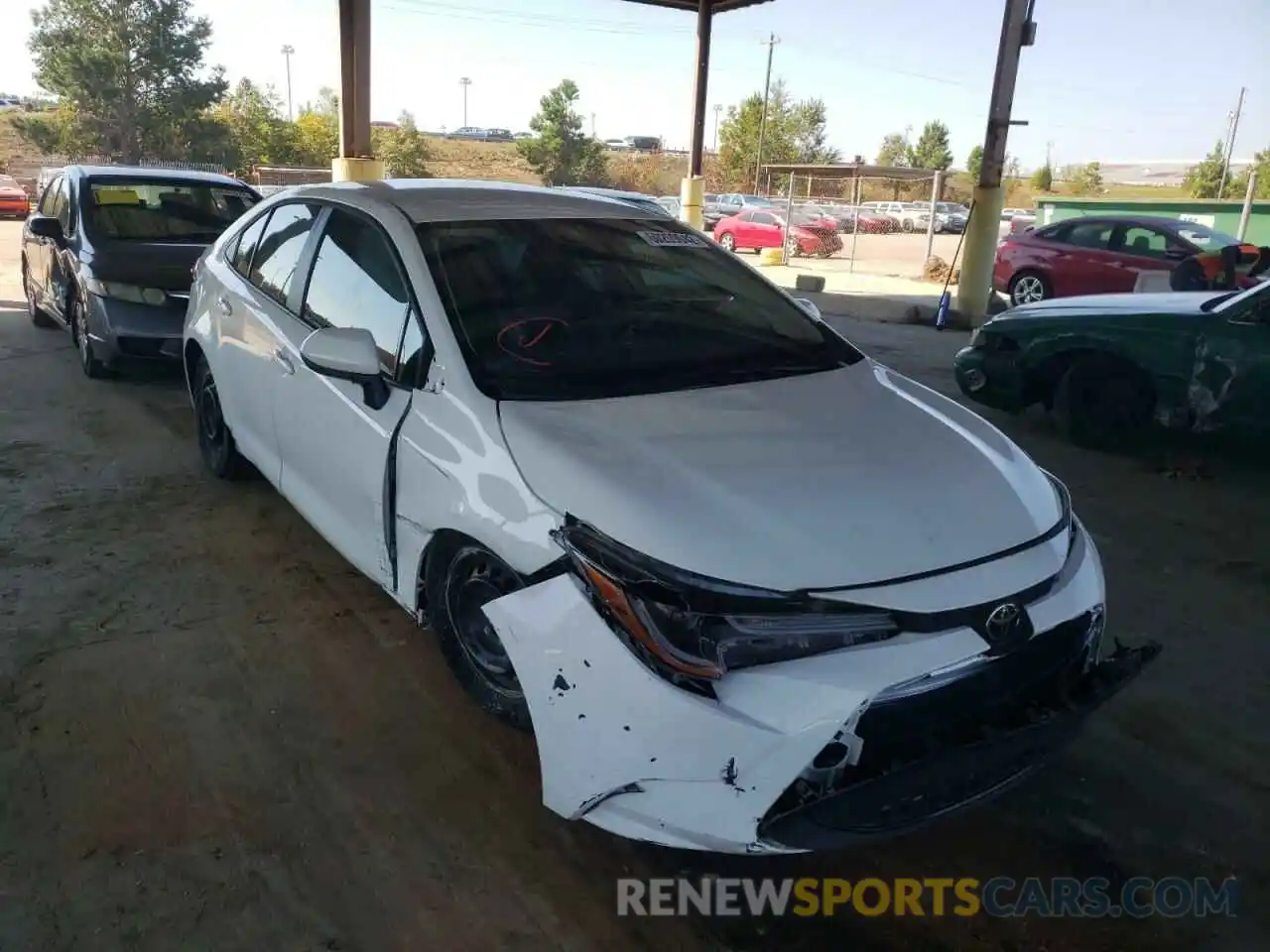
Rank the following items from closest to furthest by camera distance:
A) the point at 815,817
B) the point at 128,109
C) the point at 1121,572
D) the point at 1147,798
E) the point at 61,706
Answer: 1. the point at 815,817
2. the point at 1147,798
3. the point at 61,706
4. the point at 1121,572
5. the point at 128,109

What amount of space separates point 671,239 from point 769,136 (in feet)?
188

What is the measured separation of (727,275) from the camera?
12.4 ft

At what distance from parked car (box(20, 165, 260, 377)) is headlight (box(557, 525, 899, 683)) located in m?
5.84

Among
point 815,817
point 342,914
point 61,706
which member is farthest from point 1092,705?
point 61,706

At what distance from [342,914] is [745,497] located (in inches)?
53.3

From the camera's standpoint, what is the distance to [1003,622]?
7.30 ft

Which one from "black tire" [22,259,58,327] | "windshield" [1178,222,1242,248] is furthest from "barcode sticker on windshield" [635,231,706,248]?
"windshield" [1178,222,1242,248]

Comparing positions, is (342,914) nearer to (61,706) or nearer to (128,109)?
(61,706)

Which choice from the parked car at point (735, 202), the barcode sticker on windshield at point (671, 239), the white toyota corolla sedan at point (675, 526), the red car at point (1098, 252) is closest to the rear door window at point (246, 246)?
the white toyota corolla sedan at point (675, 526)

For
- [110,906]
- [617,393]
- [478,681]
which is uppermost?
[617,393]

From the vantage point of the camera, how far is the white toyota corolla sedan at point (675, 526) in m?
2.07

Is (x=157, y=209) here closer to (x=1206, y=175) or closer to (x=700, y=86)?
(x=700, y=86)

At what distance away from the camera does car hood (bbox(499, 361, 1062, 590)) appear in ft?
7.18

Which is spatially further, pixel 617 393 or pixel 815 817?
pixel 617 393
